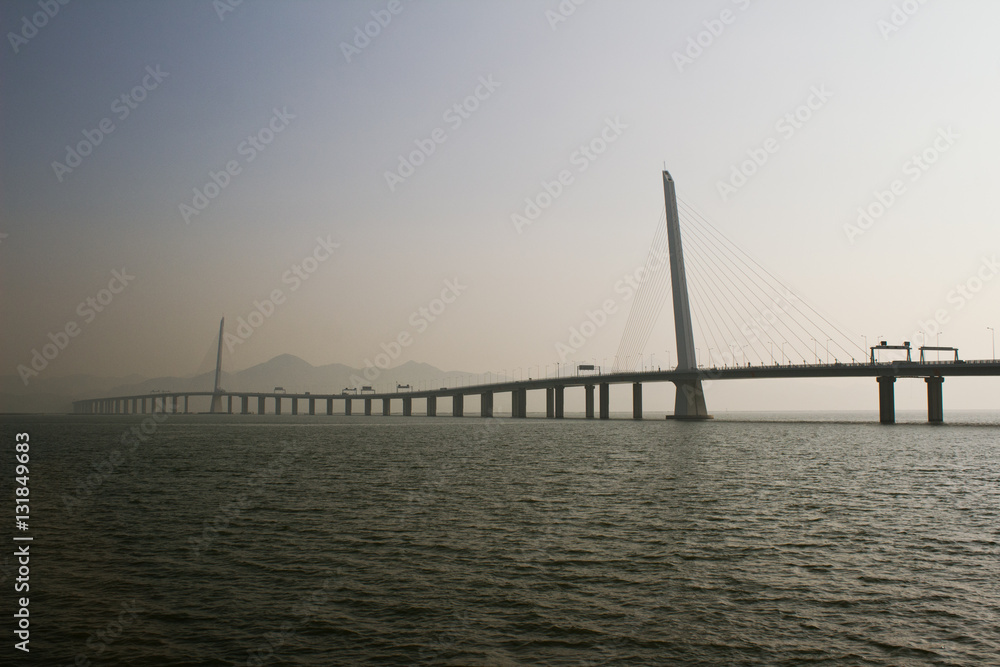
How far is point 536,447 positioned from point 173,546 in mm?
44603

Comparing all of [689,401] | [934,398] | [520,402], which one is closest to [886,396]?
[934,398]

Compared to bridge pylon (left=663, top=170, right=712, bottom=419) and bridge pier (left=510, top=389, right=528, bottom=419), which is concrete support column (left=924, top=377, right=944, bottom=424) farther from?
bridge pier (left=510, top=389, right=528, bottom=419)

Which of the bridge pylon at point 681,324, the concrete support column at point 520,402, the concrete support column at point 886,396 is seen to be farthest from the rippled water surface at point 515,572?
the concrete support column at point 520,402

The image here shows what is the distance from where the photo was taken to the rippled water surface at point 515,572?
1220cm

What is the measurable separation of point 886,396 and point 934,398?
6.52 metres

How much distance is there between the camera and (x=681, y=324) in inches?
3986

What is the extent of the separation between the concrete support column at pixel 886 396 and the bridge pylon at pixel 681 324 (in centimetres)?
2539

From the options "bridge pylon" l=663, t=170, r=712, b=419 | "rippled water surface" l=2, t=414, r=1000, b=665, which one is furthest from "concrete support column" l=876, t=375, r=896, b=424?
"rippled water surface" l=2, t=414, r=1000, b=665

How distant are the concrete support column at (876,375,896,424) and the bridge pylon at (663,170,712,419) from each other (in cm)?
2539

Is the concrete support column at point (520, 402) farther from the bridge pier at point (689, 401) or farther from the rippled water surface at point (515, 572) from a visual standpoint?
the rippled water surface at point (515, 572)

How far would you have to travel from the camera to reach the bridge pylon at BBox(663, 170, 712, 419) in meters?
100

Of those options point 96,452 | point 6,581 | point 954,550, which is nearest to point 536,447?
point 96,452

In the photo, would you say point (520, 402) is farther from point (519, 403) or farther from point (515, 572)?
point (515, 572)

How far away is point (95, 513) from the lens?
25297 mm
